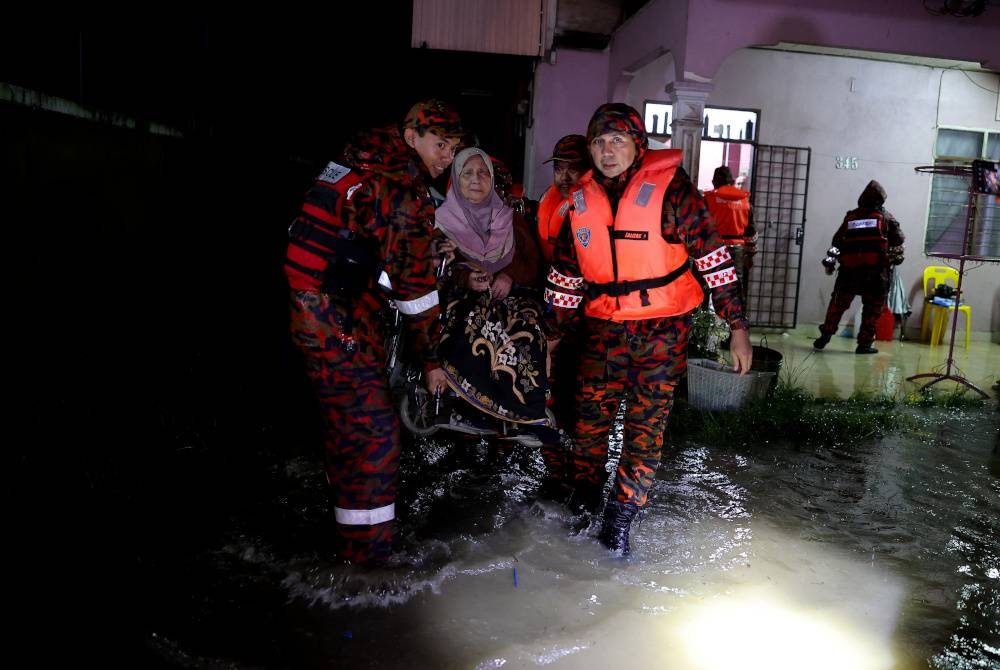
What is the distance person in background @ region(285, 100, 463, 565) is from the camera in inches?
113

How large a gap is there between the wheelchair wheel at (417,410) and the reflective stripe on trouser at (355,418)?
0.79m

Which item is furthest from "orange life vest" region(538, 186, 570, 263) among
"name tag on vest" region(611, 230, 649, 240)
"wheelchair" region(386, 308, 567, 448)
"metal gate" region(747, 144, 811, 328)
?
"metal gate" region(747, 144, 811, 328)

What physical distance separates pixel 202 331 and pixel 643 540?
11.2ft

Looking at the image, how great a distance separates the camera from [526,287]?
12.9 feet

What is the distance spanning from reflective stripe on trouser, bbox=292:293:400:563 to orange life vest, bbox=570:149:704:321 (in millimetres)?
1058

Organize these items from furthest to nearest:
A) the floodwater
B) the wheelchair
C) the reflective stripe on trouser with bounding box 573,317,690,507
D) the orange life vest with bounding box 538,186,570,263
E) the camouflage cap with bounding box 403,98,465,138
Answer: the orange life vest with bounding box 538,186,570,263
the wheelchair
the reflective stripe on trouser with bounding box 573,317,690,507
the camouflage cap with bounding box 403,98,465,138
the floodwater

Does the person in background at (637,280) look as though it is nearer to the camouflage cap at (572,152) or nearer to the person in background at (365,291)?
the camouflage cap at (572,152)

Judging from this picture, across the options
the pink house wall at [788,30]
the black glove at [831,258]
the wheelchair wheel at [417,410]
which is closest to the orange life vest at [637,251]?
the wheelchair wheel at [417,410]

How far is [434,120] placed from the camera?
3.05 metres

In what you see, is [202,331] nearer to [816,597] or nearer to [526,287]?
[526,287]

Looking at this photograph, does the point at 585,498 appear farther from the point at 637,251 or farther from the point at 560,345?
the point at 637,251

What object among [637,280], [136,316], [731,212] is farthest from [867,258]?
[136,316]

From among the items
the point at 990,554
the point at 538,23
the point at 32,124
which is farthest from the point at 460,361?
the point at 538,23

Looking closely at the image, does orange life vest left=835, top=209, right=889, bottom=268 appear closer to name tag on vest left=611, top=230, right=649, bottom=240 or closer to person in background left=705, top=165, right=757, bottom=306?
person in background left=705, top=165, right=757, bottom=306
